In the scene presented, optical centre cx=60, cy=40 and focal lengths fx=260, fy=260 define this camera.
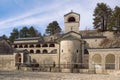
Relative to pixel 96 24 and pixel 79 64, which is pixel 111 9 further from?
pixel 79 64

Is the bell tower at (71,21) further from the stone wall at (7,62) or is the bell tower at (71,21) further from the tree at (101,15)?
the stone wall at (7,62)

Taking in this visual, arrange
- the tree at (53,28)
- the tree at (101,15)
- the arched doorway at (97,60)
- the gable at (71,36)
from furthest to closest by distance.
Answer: the tree at (53,28) → the tree at (101,15) → the gable at (71,36) → the arched doorway at (97,60)

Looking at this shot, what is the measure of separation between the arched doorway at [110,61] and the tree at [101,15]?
21775 mm

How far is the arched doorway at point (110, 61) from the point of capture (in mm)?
50994

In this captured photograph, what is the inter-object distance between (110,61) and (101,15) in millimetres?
24140

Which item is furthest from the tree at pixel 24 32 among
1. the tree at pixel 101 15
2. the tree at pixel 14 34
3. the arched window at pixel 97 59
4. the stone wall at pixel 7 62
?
the arched window at pixel 97 59

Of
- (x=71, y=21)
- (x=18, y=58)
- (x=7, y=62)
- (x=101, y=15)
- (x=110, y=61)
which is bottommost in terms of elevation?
(x=7, y=62)

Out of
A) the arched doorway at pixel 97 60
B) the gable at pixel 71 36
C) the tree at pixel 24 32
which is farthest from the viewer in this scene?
the tree at pixel 24 32

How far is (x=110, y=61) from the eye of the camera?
51.8 m

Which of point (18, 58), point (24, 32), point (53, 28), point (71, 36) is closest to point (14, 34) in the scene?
point (24, 32)

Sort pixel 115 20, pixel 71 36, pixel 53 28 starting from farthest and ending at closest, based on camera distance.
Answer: pixel 53 28 < pixel 115 20 < pixel 71 36

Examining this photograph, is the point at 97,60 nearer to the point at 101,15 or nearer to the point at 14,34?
the point at 101,15

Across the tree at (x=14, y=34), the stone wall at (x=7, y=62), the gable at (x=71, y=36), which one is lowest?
the stone wall at (x=7, y=62)

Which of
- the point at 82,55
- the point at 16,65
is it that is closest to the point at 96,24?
the point at 82,55
